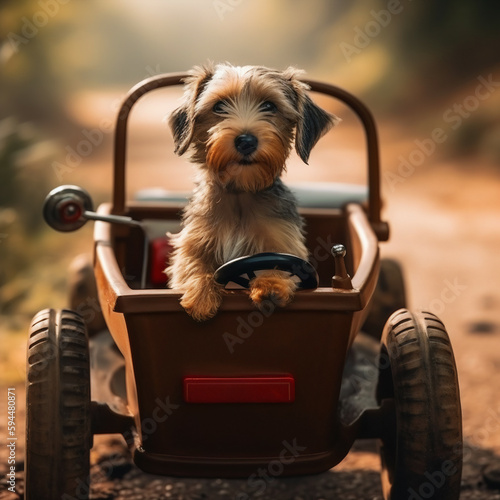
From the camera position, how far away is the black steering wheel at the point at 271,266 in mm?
2758

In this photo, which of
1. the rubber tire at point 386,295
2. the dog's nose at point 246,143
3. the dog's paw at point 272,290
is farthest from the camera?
the rubber tire at point 386,295

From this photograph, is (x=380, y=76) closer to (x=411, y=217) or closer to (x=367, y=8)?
(x=367, y=8)

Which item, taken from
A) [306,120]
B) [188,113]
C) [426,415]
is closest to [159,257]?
[188,113]

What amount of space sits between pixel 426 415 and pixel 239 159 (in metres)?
1.09

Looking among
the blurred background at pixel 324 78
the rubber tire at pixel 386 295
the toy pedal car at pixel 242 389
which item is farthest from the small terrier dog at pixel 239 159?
the blurred background at pixel 324 78

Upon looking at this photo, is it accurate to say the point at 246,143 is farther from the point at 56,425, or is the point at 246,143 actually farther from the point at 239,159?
the point at 56,425

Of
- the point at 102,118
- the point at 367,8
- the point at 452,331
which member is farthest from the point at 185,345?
the point at 367,8

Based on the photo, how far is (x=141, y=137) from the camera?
47.8 ft

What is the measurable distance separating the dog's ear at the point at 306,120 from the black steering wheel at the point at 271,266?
492 mm

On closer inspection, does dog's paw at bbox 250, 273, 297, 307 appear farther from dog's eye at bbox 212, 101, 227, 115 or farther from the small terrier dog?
dog's eye at bbox 212, 101, 227, 115

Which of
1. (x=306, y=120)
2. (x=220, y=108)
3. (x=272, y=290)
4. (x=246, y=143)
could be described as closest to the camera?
(x=272, y=290)

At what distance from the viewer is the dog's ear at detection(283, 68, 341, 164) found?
311 centimetres

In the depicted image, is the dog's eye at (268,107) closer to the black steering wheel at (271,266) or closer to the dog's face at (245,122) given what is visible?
the dog's face at (245,122)

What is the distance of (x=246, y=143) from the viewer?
2.82 metres
